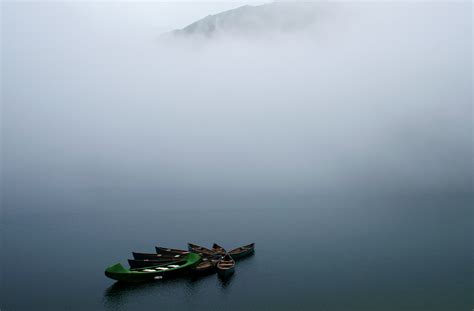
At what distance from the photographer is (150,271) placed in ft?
241

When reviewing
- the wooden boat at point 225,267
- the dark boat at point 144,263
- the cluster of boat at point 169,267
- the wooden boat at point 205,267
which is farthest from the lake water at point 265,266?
the dark boat at point 144,263

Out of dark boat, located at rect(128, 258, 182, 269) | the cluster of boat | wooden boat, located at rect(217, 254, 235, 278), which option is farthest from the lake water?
dark boat, located at rect(128, 258, 182, 269)

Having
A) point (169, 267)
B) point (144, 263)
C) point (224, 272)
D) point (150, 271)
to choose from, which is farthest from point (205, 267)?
point (144, 263)

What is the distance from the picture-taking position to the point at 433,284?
2972 inches

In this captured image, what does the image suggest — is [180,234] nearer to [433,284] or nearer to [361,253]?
[361,253]

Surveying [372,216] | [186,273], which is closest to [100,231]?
[186,273]

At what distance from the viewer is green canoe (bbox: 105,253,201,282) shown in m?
70.6

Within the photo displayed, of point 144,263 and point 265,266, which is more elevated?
point 144,263

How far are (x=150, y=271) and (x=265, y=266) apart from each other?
29481 millimetres

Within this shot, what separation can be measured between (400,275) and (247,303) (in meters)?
39.0

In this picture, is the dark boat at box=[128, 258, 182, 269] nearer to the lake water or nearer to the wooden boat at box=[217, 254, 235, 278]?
the lake water

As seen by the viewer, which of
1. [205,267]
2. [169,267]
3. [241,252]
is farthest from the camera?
[241,252]

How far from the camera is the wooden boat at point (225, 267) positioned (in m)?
76.1

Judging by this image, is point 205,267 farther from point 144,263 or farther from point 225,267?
point 144,263
